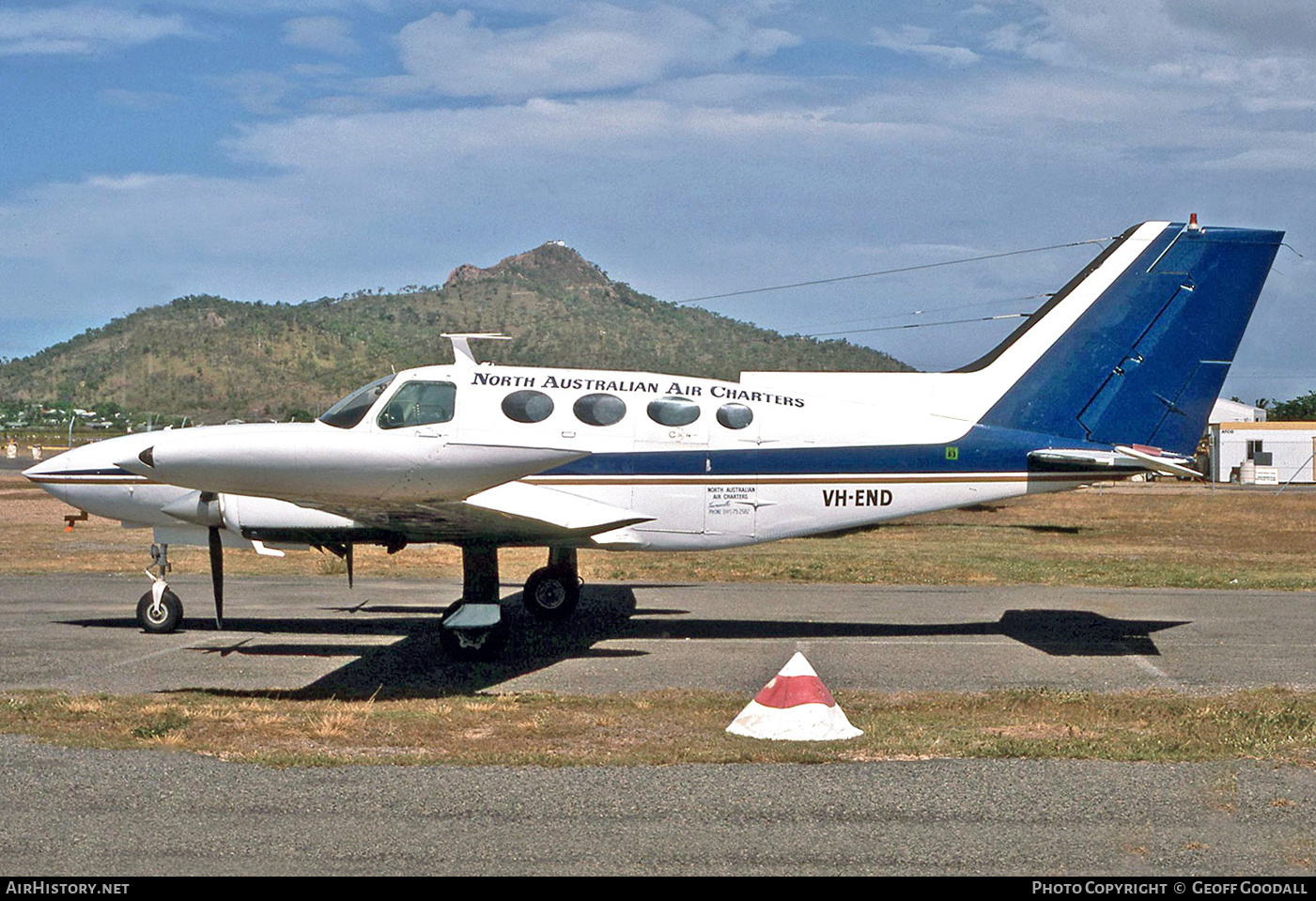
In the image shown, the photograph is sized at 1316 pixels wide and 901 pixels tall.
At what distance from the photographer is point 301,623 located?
1457 cm

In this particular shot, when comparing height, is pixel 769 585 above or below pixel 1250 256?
below

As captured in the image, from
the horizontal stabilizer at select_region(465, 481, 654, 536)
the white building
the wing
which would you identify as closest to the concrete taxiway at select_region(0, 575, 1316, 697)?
the wing

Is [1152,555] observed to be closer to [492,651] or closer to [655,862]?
[492,651]

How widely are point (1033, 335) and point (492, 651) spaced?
6.97 m

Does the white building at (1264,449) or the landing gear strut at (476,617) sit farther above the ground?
the landing gear strut at (476,617)

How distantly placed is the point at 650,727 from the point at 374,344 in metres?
38.4

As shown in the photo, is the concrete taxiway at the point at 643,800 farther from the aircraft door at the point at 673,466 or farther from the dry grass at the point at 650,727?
the aircraft door at the point at 673,466

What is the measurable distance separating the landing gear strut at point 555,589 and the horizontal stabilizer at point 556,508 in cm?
168

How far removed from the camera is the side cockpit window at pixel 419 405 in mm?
12750

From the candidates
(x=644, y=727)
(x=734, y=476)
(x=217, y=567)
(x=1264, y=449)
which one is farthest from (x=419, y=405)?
(x=1264, y=449)

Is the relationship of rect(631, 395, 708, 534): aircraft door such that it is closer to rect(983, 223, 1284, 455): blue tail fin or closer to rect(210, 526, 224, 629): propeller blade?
rect(983, 223, 1284, 455): blue tail fin

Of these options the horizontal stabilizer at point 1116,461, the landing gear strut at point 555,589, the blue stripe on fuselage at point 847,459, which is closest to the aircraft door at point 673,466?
the blue stripe on fuselage at point 847,459
